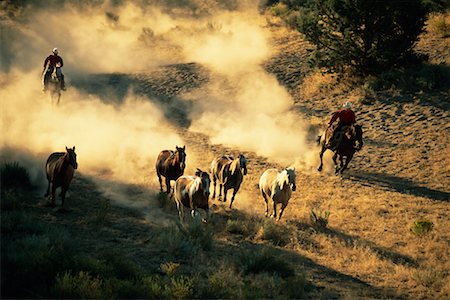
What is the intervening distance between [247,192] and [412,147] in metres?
8.41

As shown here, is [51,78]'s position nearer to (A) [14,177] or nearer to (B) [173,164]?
(A) [14,177]

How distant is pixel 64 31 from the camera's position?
4684cm

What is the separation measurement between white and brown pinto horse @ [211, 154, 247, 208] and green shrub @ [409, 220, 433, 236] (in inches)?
216

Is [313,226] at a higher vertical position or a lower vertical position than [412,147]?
lower

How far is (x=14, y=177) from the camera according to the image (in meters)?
14.7

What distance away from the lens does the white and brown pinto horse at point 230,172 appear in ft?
50.1

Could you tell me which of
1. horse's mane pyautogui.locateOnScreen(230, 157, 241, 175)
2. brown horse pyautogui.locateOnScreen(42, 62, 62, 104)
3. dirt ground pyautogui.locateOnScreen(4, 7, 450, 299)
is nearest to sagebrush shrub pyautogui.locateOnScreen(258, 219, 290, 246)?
dirt ground pyautogui.locateOnScreen(4, 7, 450, 299)

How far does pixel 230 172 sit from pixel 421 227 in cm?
637

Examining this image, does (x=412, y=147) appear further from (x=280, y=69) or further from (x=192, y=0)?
(x=192, y=0)

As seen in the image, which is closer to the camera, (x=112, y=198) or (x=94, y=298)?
(x=94, y=298)

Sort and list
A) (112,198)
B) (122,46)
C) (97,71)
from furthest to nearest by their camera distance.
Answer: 1. (122,46)
2. (97,71)
3. (112,198)

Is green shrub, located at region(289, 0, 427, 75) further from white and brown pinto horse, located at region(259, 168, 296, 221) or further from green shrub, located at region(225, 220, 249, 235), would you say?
green shrub, located at region(225, 220, 249, 235)

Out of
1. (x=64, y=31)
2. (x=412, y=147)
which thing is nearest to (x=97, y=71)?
(x=64, y=31)

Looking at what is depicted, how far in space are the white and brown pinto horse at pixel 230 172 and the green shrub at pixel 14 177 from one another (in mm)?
6432
